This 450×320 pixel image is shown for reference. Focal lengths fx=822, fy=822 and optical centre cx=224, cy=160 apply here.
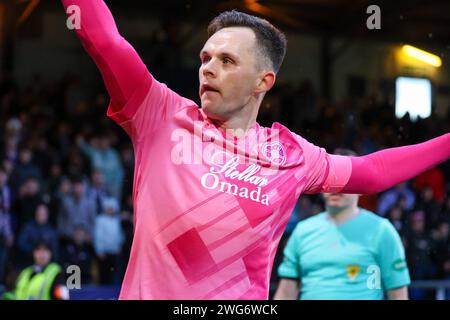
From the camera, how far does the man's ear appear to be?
10.5 ft

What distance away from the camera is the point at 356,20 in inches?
541

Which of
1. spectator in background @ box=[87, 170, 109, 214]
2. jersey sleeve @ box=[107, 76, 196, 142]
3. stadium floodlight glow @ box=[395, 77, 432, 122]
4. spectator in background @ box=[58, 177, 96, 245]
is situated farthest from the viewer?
spectator in background @ box=[87, 170, 109, 214]

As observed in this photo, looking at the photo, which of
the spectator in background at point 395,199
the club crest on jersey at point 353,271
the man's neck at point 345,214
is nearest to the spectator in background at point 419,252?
the spectator in background at point 395,199

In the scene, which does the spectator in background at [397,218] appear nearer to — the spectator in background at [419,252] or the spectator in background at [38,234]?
the spectator in background at [419,252]

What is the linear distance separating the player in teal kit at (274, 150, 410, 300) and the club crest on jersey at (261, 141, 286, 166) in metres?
2.63

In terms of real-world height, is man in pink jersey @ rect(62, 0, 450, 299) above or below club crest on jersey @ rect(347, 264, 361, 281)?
above

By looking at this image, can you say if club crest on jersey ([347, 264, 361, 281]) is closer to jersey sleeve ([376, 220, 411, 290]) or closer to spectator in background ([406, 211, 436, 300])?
jersey sleeve ([376, 220, 411, 290])

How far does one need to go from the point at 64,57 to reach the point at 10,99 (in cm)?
310

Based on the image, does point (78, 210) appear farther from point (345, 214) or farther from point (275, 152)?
point (275, 152)

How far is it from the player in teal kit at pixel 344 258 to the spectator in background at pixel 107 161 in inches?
167

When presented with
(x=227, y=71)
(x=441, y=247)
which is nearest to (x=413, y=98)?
(x=441, y=247)

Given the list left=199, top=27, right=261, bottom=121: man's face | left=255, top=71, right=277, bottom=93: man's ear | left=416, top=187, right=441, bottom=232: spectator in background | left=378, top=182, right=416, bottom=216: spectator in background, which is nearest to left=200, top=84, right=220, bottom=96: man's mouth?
left=199, top=27, right=261, bottom=121: man's face

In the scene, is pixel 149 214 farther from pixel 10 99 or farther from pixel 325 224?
pixel 10 99

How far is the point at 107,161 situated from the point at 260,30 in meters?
7.18
